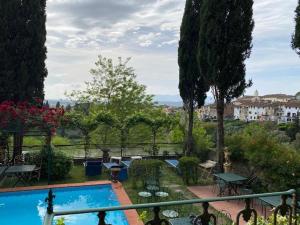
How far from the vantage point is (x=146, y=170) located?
39.9 feet

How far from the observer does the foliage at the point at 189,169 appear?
13180 millimetres

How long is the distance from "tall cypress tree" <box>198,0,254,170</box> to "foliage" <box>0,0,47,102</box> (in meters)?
8.15

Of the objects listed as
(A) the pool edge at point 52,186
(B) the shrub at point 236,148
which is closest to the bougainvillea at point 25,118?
(A) the pool edge at point 52,186

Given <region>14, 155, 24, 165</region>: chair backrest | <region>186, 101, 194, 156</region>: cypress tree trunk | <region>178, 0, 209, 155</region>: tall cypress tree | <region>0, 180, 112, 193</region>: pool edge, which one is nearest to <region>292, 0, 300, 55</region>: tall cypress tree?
<region>178, 0, 209, 155</region>: tall cypress tree

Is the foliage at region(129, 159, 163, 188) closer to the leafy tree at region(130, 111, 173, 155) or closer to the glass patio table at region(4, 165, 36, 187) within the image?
the glass patio table at region(4, 165, 36, 187)

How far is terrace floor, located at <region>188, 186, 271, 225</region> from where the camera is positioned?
973 cm

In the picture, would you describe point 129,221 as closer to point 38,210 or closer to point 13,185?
point 38,210

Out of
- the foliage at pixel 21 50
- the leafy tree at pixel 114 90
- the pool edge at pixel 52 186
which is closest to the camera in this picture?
the pool edge at pixel 52 186

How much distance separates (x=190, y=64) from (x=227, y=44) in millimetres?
3637

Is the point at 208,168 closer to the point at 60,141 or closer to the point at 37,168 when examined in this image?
the point at 37,168

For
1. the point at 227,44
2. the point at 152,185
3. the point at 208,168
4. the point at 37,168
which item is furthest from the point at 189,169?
the point at 37,168

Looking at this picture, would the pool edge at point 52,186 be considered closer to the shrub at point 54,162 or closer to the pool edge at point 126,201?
the pool edge at point 126,201

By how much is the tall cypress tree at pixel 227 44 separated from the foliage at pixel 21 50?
8.15 metres

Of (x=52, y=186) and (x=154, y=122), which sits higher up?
(x=154, y=122)
